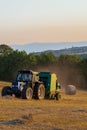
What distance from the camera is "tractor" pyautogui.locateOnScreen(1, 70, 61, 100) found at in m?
33.7

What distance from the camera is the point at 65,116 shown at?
20.7m

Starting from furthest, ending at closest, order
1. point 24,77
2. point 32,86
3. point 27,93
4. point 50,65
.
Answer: point 50,65, point 24,77, point 32,86, point 27,93

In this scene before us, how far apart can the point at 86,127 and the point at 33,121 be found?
2344 mm

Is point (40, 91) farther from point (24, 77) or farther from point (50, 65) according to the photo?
point (50, 65)

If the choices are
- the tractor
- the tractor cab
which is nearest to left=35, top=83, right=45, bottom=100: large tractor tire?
the tractor

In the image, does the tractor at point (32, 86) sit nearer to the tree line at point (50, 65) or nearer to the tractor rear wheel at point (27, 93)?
the tractor rear wheel at point (27, 93)

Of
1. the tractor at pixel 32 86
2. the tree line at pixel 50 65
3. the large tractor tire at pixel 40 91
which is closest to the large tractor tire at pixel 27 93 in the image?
the tractor at pixel 32 86

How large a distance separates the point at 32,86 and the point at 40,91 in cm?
75

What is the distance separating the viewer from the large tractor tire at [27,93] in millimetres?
33059

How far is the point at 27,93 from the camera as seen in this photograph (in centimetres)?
3322

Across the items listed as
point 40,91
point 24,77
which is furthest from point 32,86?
point 24,77

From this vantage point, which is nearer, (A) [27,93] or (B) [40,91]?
(A) [27,93]

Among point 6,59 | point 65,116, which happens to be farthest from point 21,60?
point 65,116

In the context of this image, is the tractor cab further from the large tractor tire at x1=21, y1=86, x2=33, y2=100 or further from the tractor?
the large tractor tire at x1=21, y1=86, x2=33, y2=100
